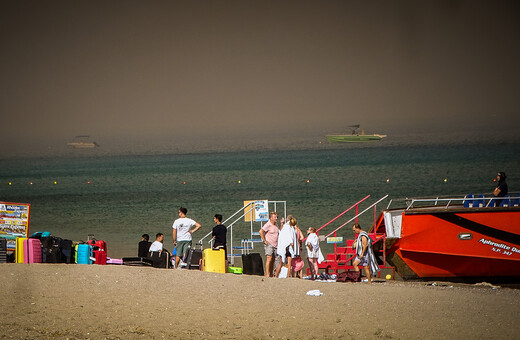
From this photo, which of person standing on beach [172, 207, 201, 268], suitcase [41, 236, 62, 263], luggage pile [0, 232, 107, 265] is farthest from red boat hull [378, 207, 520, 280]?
suitcase [41, 236, 62, 263]

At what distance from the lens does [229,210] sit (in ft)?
149

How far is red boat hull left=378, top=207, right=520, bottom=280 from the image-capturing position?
1653 centimetres

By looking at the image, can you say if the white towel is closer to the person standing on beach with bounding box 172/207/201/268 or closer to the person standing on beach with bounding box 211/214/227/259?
the person standing on beach with bounding box 211/214/227/259

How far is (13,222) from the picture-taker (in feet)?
52.6

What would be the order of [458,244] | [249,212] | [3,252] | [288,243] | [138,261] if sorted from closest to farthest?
1. [288,243]
2. [3,252]
3. [138,261]
4. [458,244]
5. [249,212]

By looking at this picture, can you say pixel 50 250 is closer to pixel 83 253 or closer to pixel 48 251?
pixel 48 251

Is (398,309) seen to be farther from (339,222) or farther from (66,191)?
(66,191)

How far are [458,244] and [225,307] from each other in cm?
645

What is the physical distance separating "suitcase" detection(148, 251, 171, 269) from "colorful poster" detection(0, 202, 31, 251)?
2644mm

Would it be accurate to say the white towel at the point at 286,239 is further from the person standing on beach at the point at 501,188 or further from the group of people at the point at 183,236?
the person standing on beach at the point at 501,188

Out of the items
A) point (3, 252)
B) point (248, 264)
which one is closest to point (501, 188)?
point (248, 264)

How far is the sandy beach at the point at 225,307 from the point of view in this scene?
11.1 metres

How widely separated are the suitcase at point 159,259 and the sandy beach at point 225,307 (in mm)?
842

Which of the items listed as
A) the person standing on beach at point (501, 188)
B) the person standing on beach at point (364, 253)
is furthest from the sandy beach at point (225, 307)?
the person standing on beach at point (501, 188)
